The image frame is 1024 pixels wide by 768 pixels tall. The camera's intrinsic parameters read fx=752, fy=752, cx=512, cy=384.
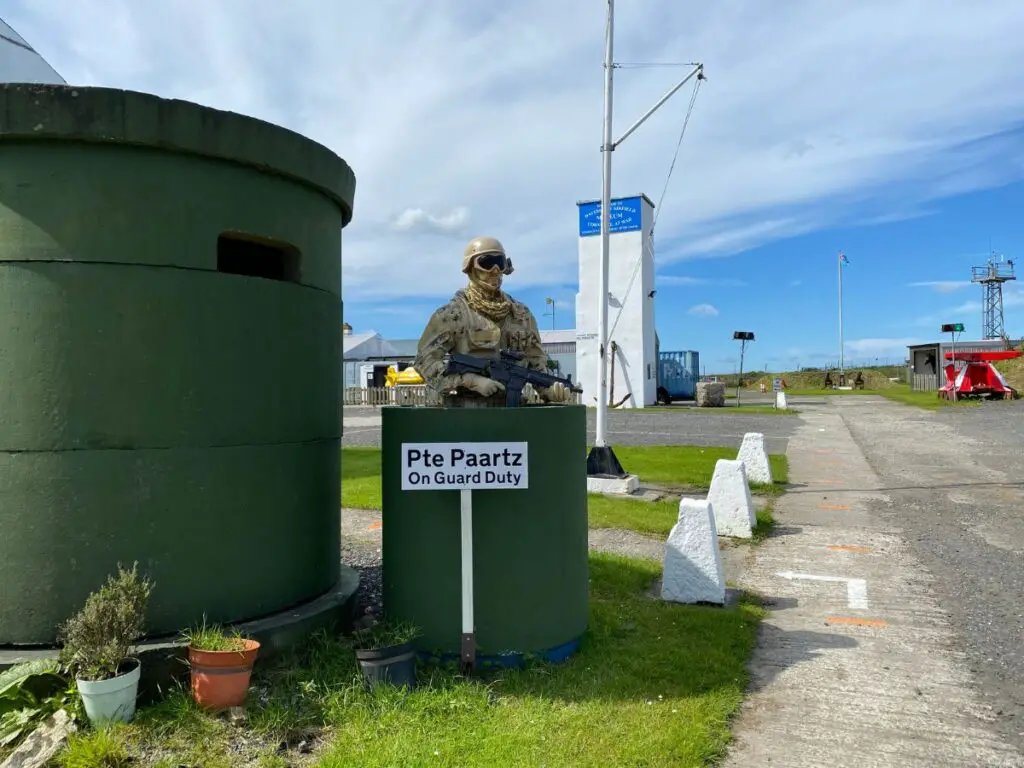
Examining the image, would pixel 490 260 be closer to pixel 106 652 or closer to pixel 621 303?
pixel 106 652

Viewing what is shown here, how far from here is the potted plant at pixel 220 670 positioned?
140 inches

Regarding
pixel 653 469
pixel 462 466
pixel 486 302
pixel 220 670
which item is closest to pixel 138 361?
pixel 220 670

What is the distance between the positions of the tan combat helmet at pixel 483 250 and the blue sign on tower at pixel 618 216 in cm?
2639

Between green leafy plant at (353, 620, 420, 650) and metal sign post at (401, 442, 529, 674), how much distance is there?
30 cm

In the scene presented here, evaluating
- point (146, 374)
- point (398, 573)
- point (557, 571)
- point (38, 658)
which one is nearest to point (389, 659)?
point (398, 573)

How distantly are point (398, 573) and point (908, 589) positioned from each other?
15.0 ft

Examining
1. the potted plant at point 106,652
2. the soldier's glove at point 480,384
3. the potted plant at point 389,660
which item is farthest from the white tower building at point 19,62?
the potted plant at point 389,660

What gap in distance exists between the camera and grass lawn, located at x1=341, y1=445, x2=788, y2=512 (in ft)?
35.2

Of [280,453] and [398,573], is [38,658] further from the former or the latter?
[398,573]

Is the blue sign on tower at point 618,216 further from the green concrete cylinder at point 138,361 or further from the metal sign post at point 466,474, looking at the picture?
the green concrete cylinder at point 138,361

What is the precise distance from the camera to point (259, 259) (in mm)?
5254

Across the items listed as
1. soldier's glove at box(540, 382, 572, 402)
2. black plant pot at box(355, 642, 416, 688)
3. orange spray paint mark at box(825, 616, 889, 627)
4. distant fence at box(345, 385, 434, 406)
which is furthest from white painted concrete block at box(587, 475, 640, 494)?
distant fence at box(345, 385, 434, 406)

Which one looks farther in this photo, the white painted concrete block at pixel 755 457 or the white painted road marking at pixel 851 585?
the white painted concrete block at pixel 755 457

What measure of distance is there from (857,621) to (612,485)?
5200 mm
